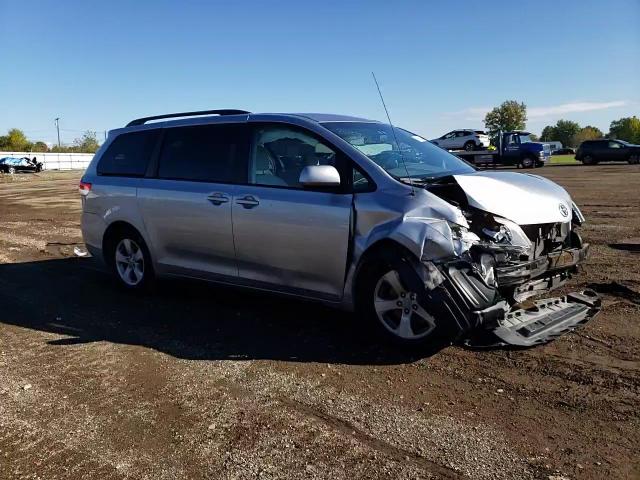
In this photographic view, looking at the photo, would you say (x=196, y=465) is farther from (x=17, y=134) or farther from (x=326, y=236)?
(x=17, y=134)

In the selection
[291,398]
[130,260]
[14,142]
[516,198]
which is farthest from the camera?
[14,142]

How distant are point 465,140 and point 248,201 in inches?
1445

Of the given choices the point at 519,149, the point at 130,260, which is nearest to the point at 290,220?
the point at 130,260

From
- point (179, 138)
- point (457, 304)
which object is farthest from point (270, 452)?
point (179, 138)

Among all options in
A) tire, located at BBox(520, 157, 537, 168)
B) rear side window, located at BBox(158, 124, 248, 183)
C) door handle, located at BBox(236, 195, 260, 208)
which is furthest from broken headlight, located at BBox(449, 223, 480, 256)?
tire, located at BBox(520, 157, 537, 168)

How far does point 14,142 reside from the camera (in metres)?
98.9

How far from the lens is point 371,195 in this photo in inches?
183

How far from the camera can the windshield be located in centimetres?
498

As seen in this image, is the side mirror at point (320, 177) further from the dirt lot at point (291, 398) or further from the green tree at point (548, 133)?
the green tree at point (548, 133)

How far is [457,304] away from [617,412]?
3.86ft

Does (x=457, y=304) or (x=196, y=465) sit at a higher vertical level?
(x=457, y=304)

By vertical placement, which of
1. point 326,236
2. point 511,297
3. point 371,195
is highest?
point 371,195

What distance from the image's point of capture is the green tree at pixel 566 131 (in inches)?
5327

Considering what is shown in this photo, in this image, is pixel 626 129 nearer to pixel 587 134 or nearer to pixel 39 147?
pixel 587 134
